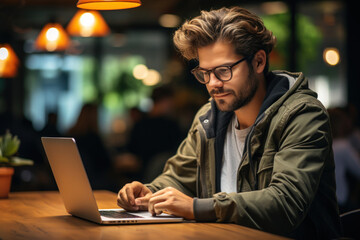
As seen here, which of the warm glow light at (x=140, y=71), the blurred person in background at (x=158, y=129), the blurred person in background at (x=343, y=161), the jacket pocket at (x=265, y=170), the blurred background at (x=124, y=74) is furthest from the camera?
the warm glow light at (x=140, y=71)

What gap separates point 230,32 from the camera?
9.27 feet

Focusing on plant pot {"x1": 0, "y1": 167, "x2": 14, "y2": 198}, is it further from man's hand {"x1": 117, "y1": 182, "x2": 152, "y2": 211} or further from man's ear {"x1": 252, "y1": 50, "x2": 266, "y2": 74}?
man's ear {"x1": 252, "y1": 50, "x2": 266, "y2": 74}

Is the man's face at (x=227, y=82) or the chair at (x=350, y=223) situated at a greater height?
the man's face at (x=227, y=82)

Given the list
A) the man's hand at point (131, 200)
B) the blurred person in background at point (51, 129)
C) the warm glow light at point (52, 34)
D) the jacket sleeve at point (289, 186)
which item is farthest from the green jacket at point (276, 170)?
the blurred person in background at point (51, 129)

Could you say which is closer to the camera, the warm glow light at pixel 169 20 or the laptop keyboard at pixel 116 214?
the laptop keyboard at pixel 116 214

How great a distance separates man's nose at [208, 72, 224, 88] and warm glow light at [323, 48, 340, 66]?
6.50 m

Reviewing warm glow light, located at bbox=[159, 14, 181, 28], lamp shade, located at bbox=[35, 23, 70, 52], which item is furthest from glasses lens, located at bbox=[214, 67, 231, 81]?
warm glow light, located at bbox=[159, 14, 181, 28]

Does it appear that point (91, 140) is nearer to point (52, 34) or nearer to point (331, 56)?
point (52, 34)

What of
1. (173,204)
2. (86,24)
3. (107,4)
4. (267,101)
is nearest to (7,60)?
(86,24)

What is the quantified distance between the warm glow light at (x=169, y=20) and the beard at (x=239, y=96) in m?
9.07

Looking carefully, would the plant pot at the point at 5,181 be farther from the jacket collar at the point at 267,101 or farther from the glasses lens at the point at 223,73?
the glasses lens at the point at 223,73

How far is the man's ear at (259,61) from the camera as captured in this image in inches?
114

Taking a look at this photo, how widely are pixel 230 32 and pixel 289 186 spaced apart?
0.78 metres

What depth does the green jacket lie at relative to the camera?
7.79 ft
